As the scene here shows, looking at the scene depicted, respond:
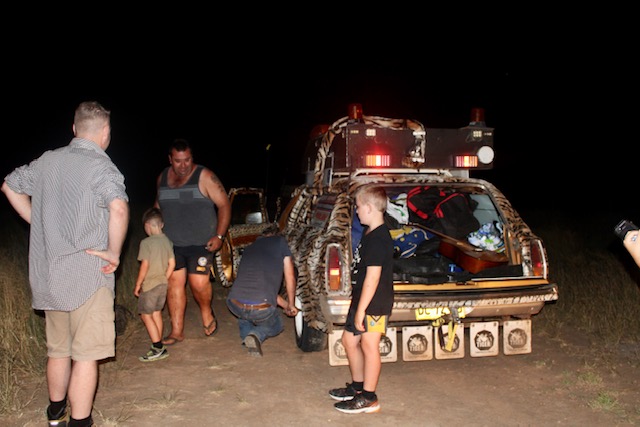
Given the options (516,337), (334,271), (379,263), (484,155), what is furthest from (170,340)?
(484,155)

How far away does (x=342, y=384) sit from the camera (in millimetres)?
5320

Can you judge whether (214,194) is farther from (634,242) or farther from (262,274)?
(634,242)

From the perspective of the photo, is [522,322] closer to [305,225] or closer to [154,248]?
[305,225]

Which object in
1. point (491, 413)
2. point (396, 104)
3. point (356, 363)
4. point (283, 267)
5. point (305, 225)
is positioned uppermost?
point (396, 104)

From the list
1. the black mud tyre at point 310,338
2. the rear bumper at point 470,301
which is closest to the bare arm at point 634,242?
the rear bumper at point 470,301

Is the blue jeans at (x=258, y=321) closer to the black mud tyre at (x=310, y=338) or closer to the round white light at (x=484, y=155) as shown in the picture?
the black mud tyre at (x=310, y=338)

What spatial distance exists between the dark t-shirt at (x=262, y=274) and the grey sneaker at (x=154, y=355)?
84cm

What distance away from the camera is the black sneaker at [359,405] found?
456cm

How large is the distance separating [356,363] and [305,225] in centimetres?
220

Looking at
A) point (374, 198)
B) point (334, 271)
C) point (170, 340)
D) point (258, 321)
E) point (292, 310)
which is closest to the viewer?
point (374, 198)

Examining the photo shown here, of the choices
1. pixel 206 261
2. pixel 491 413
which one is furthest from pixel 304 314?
pixel 491 413

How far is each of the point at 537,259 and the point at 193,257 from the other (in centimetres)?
350

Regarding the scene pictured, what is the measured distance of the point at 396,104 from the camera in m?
53.2

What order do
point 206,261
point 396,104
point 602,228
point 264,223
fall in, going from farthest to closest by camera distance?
point 396,104, point 602,228, point 264,223, point 206,261
